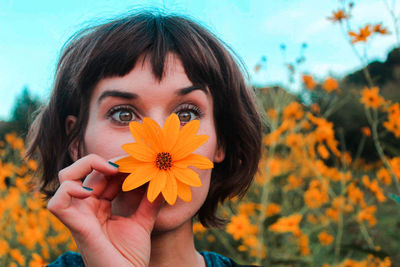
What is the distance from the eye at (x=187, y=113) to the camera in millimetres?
961

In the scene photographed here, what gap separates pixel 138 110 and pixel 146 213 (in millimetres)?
246

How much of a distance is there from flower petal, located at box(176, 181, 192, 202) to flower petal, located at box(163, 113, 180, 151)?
74mm

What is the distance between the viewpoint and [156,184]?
0.70 meters

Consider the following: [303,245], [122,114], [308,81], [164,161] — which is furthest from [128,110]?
[308,81]

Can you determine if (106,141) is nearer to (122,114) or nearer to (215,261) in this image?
(122,114)

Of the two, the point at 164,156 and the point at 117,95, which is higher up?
the point at 117,95

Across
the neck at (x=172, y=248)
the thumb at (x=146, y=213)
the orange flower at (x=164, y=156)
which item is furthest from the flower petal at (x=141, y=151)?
the neck at (x=172, y=248)

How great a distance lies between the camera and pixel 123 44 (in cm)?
101

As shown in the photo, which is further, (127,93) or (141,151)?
(127,93)

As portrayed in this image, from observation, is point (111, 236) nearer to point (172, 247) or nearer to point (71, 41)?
point (172, 247)

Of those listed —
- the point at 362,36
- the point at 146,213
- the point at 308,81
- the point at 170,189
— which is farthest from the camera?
the point at 308,81

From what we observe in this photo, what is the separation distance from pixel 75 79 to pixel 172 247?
1.77ft

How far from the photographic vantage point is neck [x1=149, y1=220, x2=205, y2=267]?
104 centimetres

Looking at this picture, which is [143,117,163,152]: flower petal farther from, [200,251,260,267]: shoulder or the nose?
[200,251,260,267]: shoulder
